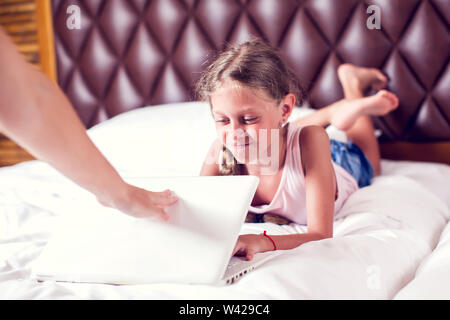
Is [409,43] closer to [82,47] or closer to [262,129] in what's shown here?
[262,129]

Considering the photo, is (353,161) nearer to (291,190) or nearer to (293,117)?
(293,117)

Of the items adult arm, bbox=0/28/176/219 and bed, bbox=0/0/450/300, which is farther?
bed, bbox=0/0/450/300

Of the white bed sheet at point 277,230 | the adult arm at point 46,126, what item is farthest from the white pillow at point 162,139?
the adult arm at point 46,126

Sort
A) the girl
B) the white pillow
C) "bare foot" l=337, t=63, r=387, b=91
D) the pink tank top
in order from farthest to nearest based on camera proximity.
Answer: "bare foot" l=337, t=63, r=387, b=91
the white pillow
the pink tank top
the girl

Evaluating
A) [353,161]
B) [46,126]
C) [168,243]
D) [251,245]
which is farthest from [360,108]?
[46,126]

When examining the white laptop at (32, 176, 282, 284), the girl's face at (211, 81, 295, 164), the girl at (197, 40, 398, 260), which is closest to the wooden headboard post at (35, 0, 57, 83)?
the girl at (197, 40, 398, 260)

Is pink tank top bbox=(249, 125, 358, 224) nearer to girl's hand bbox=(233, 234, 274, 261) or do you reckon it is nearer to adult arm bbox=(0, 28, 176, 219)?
girl's hand bbox=(233, 234, 274, 261)

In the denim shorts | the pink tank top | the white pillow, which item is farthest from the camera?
the white pillow

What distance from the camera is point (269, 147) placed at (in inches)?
48.2

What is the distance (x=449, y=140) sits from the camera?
1.87 meters

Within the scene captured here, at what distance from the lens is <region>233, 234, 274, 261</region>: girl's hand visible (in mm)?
875

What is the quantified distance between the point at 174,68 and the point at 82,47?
52 centimetres

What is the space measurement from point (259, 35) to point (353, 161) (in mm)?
772
